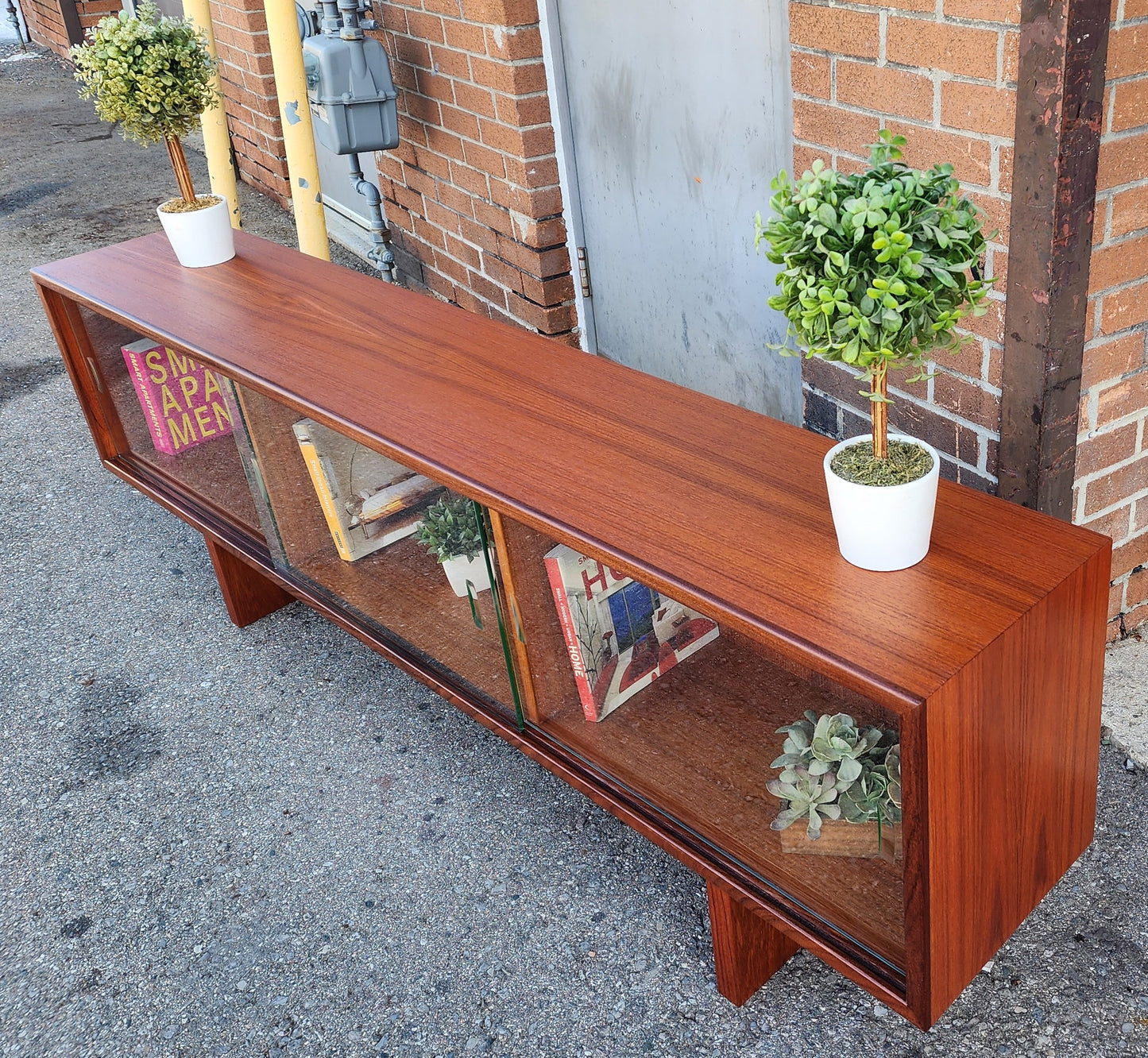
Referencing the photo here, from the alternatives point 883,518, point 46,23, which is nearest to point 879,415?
point 883,518

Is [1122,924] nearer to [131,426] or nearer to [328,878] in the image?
[328,878]

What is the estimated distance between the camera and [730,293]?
272 centimetres

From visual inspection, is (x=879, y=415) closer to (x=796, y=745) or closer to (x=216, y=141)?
(x=796, y=745)

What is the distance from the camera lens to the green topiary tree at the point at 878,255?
1.20m

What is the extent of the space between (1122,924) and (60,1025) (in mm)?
1685

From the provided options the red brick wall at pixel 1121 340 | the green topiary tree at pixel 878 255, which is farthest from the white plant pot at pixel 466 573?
the red brick wall at pixel 1121 340

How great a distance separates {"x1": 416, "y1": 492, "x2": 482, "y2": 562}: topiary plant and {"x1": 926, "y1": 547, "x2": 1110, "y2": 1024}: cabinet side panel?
0.80 m

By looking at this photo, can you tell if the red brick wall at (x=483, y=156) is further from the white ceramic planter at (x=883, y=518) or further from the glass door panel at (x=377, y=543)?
the white ceramic planter at (x=883, y=518)

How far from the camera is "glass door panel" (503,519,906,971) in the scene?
1428mm

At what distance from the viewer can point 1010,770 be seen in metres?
1.40

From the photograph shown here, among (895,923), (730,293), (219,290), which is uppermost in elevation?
(219,290)

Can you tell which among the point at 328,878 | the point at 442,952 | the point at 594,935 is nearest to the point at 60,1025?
the point at 328,878

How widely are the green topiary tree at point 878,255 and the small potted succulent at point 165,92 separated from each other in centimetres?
176

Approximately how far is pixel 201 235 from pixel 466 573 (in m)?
1.23
